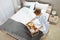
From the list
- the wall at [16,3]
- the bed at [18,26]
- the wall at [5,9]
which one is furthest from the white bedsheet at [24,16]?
the wall at [16,3]

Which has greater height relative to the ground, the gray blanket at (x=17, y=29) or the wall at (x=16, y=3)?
the wall at (x=16, y=3)

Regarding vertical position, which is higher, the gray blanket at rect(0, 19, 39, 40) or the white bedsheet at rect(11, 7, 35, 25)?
the white bedsheet at rect(11, 7, 35, 25)

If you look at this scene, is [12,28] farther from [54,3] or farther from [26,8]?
[54,3]

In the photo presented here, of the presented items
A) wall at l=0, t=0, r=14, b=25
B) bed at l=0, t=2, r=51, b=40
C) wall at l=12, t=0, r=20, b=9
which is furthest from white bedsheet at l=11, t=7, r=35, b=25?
wall at l=12, t=0, r=20, b=9

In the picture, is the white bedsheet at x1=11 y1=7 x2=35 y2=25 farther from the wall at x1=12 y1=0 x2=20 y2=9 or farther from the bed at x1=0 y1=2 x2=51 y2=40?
the wall at x1=12 y1=0 x2=20 y2=9

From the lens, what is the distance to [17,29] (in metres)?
1.51

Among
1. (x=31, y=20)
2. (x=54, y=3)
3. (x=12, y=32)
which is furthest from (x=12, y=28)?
(x=54, y=3)

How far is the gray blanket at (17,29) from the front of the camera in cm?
144

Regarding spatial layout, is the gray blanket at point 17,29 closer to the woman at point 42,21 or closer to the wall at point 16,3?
the woman at point 42,21

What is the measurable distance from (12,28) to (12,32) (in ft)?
0.21

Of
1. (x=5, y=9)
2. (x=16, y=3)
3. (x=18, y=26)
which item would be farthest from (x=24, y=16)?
(x=16, y=3)

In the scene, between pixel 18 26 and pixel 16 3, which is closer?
pixel 18 26

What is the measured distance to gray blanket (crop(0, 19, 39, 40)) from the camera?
1439mm

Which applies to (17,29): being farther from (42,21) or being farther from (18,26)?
(42,21)
